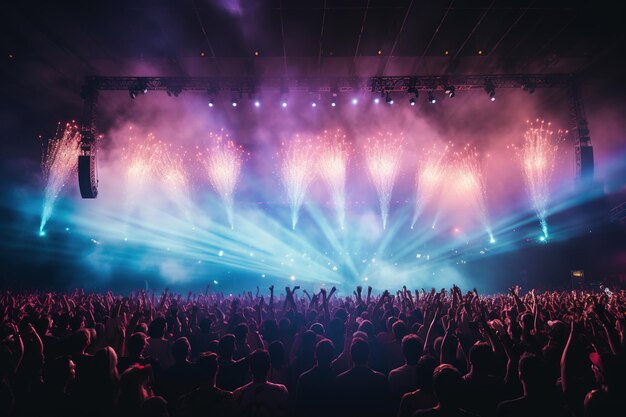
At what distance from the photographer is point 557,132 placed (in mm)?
15508

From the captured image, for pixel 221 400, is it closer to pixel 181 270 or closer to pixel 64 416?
pixel 64 416

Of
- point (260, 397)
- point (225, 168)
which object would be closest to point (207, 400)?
point (260, 397)

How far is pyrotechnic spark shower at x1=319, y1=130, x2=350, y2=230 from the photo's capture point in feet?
59.6

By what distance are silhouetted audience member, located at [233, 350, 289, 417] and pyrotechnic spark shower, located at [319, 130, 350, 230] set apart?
50.0ft

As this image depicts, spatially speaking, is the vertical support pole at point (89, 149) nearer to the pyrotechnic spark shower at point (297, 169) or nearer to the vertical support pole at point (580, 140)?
the pyrotechnic spark shower at point (297, 169)

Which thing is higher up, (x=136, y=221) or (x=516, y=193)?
(x=516, y=193)

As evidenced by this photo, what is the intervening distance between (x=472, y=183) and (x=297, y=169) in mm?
11311

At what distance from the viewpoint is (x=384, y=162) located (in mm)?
18719

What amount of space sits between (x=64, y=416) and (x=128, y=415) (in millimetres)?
863

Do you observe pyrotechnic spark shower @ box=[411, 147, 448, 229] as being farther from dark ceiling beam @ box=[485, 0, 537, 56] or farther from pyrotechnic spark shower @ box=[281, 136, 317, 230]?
dark ceiling beam @ box=[485, 0, 537, 56]

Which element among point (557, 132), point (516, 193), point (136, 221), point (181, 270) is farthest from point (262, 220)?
point (557, 132)

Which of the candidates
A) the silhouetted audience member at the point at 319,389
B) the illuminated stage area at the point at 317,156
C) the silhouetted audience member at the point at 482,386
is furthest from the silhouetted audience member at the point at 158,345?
the illuminated stage area at the point at 317,156

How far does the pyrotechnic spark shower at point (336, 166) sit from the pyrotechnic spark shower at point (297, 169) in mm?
718

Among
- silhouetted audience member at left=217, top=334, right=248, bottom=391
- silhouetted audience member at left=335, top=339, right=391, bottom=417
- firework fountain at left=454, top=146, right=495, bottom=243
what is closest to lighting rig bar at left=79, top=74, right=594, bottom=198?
firework fountain at left=454, top=146, right=495, bottom=243
